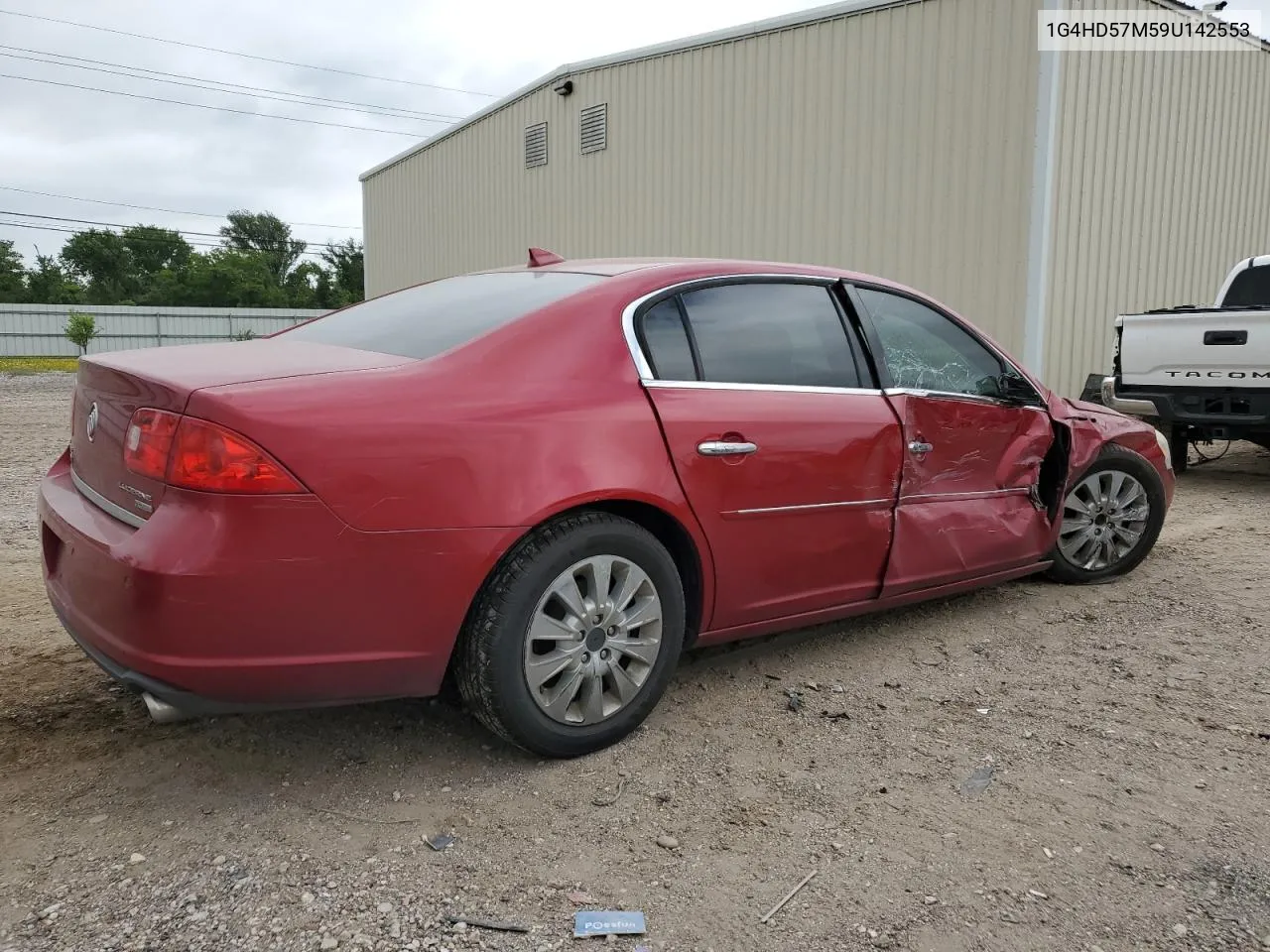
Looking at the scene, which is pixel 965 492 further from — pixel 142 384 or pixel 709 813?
pixel 142 384

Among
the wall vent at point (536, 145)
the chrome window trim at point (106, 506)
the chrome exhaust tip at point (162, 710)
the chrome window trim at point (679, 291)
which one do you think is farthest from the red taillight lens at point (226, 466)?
the wall vent at point (536, 145)

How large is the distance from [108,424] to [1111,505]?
416 cm

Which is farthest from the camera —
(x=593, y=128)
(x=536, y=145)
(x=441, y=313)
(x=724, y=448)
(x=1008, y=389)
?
(x=536, y=145)

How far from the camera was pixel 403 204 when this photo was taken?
65.4 ft

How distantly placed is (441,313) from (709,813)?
1686 mm

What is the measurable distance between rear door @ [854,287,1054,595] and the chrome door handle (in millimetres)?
762

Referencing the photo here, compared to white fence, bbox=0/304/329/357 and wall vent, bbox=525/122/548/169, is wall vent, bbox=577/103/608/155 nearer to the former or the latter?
wall vent, bbox=525/122/548/169

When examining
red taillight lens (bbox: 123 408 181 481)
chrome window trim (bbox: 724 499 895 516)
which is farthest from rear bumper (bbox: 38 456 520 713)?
chrome window trim (bbox: 724 499 895 516)

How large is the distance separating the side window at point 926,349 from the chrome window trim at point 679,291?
216 mm

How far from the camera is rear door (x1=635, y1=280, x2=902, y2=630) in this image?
2963 millimetres

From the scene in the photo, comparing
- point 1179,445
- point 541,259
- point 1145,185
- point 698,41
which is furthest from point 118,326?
point 541,259

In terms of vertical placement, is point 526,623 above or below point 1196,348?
below

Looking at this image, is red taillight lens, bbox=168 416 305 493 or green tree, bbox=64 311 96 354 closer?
red taillight lens, bbox=168 416 305 493

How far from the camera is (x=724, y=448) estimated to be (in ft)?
9.74
